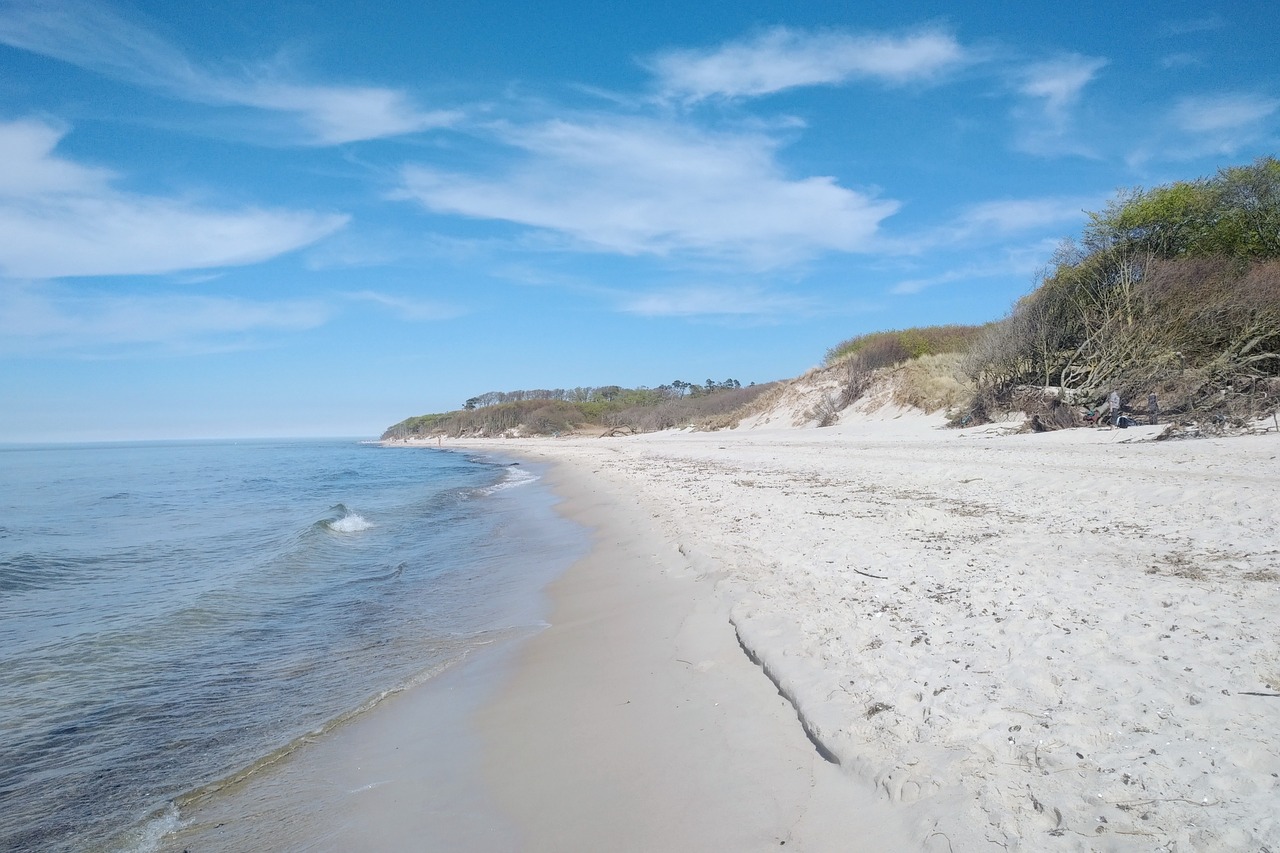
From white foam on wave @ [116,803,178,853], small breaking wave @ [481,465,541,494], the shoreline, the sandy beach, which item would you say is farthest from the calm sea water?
small breaking wave @ [481,465,541,494]

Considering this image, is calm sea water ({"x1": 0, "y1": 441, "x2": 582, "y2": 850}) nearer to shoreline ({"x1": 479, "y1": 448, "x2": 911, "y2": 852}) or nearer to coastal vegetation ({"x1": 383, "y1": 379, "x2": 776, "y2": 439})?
shoreline ({"x1": 479, "y1": 448, "x2": 911, "y2": 852})

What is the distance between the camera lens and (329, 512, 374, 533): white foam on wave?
547 inches

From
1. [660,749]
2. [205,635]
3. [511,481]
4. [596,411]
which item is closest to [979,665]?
[660,749]

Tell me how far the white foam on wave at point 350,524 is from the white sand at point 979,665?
8.10 metres

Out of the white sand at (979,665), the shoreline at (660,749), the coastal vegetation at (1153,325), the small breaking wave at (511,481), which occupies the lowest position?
the small breaking wave at (511,481)

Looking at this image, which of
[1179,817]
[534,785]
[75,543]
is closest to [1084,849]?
[1179,817]

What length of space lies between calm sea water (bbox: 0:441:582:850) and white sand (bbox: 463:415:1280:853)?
144 centimetres

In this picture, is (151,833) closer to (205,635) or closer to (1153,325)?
(205,635)

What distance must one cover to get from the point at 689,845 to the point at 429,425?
115621 mm

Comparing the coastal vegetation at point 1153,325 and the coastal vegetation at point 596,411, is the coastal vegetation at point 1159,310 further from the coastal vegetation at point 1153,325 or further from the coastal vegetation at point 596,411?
the coastal vegetation at point 596,411

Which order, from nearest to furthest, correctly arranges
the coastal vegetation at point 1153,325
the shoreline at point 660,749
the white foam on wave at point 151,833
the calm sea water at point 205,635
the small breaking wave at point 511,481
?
the shoreline at point 660,749, the white foam on wave at point 151,833, the calm sea water at point 205,635, the coastal vegetation at point 1153,325, the small breaking wave at point 511,481

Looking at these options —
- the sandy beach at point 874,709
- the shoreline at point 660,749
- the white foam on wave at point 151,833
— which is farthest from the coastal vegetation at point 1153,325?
the white foam on wave at point 151,833

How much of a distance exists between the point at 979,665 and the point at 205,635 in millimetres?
7073

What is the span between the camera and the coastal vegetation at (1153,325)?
15.5 m
